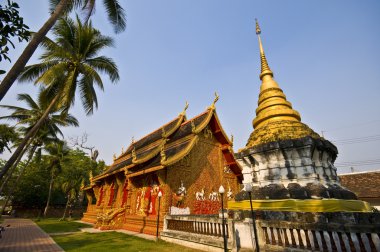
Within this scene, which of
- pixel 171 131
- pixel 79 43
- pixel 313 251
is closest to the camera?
pixel 313 251

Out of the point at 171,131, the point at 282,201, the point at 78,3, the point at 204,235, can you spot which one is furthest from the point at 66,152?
the point at 282,201

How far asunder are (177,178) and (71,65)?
8361 millimetres

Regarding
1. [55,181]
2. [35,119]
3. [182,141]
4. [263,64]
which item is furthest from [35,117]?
[55,181]

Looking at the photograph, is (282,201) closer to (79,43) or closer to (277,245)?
(277,245)

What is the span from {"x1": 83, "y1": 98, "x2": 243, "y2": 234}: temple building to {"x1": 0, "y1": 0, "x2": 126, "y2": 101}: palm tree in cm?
660

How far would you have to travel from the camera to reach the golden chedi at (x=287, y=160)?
17.9 ft

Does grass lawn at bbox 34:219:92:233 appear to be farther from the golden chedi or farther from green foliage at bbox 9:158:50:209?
green foliage at bbox 9:158:50:209

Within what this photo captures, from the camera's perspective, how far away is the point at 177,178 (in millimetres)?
12305

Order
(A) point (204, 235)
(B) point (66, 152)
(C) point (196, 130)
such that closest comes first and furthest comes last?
1. (A) point (204, 235)
2. (C) point (196, 130)
3. (B) point (66, 152)

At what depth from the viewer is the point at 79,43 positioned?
11789 mm

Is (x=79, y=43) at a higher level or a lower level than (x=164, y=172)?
higher

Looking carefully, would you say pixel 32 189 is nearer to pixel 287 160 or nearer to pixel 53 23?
pixel 53 23

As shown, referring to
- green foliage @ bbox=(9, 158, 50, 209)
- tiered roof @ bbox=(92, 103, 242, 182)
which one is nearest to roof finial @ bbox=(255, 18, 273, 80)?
tiered roof @ bbox=(92, 103, 242, 182)

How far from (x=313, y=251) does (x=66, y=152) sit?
33.1 meters
